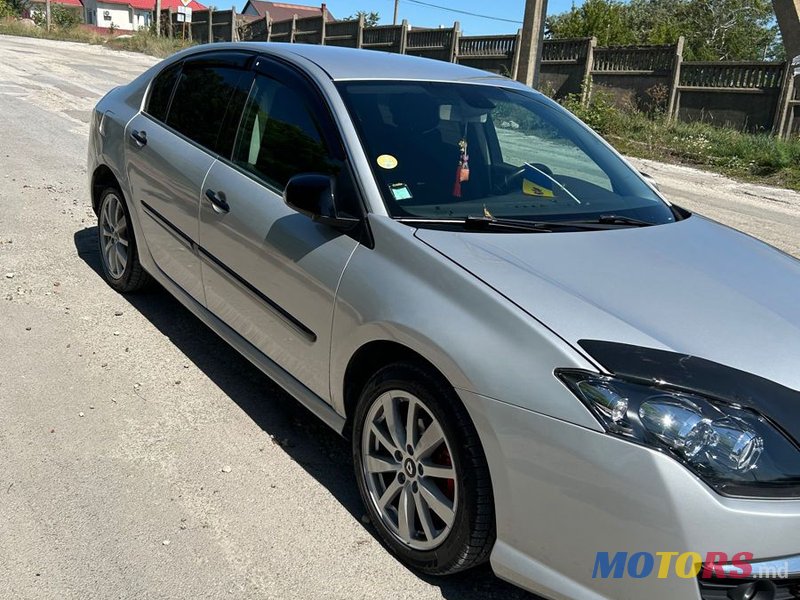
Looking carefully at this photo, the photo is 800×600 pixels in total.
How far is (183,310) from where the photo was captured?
5.22 m

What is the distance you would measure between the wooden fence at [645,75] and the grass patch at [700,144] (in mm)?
490

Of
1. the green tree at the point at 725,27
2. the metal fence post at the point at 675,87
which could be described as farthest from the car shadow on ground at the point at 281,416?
the green tree at the point at 725,27

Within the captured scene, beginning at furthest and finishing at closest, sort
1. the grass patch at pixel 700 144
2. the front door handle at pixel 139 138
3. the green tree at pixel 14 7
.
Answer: the green tree at pixel 14 7 → the grass patch at pixel 700 144 → the front door handle at pixel 139 138

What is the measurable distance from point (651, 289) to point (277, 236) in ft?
5.18

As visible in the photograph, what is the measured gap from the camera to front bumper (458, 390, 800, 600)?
2045mm

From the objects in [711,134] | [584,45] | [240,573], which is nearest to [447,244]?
[240,573]

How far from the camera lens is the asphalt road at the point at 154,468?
275cm

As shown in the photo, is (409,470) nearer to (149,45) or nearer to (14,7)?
(149,45)

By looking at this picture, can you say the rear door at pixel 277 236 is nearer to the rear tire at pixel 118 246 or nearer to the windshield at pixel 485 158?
the windshield at pixel 485 158

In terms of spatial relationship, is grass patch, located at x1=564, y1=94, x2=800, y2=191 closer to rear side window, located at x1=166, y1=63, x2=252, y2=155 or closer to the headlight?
rear side window, located at x1=166, y1=63, x2=252, y2=155

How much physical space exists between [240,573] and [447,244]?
4.52 ft

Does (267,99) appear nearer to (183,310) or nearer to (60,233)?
(183,310)

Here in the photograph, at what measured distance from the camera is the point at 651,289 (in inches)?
105

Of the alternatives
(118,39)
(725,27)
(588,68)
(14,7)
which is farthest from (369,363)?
(14,7)
